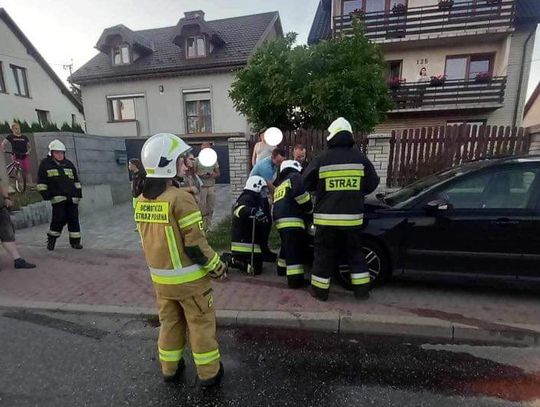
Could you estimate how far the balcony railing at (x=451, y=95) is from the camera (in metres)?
12.7

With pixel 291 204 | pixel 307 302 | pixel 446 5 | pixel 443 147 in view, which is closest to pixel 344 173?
pixel 291 204

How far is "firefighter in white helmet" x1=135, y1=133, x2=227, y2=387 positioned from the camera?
2037 millimetres

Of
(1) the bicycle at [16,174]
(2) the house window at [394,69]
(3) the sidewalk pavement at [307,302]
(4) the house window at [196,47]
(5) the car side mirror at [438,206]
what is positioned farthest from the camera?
(4) the house window at [196,47]

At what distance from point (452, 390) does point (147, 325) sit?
2.74m

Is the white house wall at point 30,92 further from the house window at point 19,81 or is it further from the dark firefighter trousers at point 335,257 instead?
the dark firefighter trousers at point 335,257

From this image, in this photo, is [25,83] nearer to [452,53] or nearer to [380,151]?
[380,151]

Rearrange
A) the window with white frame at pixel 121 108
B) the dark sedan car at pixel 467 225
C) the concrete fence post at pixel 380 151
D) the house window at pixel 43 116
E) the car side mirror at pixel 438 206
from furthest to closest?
the house window at pixel 43 116 < the window with white frame at pixel 121 108 < the concrete fence post at pixel 380 151 < the car side mirror at pixel 438 206 < the dark sedan car at pixel 467 225

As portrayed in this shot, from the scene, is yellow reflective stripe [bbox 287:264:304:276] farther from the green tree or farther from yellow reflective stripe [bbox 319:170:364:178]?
the green tree

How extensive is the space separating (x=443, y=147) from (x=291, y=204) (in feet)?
15.4

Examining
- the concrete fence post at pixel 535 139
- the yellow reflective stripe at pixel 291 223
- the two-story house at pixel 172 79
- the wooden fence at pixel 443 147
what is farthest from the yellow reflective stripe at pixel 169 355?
the two-story house at pixel 172 79

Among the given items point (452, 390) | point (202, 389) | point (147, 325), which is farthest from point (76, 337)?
point (452, 390)

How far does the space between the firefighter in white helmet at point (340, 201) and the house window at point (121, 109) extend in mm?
16442

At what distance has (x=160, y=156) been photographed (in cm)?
201

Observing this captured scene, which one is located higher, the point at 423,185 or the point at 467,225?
the point at 423,185
